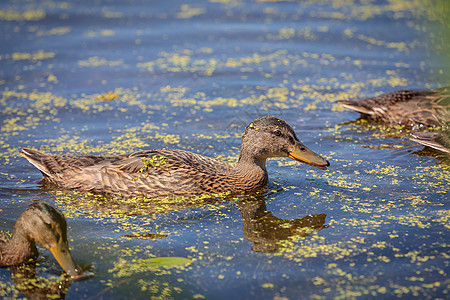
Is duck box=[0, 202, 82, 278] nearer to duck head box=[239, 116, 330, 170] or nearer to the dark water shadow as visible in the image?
the dark water shadow

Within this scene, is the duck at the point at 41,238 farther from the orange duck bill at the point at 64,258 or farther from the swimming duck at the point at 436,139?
the swimming duck at the point at 436,139

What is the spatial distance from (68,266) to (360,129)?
5.84 metres

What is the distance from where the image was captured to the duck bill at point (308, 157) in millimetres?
7613

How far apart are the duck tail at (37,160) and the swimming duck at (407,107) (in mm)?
4984

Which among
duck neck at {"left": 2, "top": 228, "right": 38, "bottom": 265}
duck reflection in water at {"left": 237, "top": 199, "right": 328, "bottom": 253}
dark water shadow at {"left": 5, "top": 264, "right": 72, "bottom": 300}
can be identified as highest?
duck neck at {"left": 2, "top": 228, "right": 38, "bottom": 265}

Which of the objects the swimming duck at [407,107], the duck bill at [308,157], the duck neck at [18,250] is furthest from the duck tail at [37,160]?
the swimming duck at [407,107]

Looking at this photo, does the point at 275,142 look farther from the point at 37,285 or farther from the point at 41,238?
the point at 37,285

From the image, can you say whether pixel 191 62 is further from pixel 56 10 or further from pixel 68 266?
pixel 68 266

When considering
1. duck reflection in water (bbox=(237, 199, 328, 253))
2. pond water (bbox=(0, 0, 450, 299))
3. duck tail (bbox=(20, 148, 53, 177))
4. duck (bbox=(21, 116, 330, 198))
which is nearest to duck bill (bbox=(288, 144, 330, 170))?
duck (bbox=(21, 116, 330, 198))

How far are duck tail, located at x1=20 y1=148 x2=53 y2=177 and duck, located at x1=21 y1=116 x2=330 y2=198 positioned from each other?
13 mm

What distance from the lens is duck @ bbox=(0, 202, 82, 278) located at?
5645mm

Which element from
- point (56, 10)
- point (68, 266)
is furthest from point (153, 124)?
point (56, 10)

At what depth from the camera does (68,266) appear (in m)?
5.70

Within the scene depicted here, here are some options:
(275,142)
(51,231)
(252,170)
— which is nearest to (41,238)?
(51,231)
